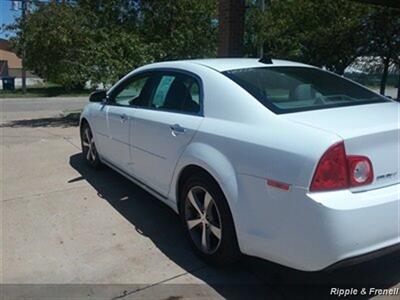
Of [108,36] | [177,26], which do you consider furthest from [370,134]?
[177,26]

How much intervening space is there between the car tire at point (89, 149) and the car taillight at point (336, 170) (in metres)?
3.98

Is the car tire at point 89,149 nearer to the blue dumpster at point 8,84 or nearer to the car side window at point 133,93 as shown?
the car side window at point 133,93

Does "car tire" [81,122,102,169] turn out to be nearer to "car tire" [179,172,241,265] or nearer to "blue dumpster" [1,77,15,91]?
"car tire" [179,172,241,265]

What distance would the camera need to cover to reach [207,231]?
3.60 m

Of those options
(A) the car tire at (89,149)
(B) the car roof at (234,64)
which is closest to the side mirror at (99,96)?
(A) the car tire at (89,149)

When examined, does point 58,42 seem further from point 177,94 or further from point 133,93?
point 177,94

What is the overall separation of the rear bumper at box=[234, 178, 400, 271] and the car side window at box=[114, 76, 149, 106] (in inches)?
86.6

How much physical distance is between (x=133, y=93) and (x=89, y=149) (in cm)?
149

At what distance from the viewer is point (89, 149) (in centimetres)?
642

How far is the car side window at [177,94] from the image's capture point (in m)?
3.93

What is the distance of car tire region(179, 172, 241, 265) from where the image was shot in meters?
3.32

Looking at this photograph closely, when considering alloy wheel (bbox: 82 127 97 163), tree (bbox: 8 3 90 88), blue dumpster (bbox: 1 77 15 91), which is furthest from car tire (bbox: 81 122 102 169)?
blue dumpster (bbox: 1 77 15 91)

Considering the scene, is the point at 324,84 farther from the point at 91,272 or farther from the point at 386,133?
the point at 91,272

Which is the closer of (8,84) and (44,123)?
(44,123)
